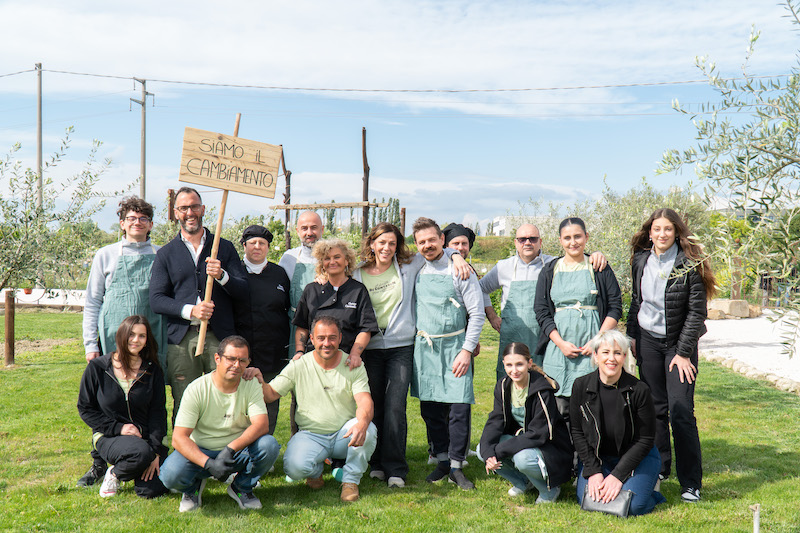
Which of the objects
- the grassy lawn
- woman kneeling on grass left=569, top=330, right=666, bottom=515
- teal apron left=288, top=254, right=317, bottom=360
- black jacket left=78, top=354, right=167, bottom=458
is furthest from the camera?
teal apron left=288, top=254, right=317, bottom=360

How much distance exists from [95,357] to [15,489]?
125 cm

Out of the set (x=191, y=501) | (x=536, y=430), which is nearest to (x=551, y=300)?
(x=536, y=430)

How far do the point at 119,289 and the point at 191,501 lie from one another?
1856 millimetres

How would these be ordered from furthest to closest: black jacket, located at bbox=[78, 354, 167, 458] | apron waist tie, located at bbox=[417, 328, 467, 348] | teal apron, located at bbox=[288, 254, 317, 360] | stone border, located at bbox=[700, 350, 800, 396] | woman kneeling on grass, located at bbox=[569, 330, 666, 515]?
Answer: stone border, located at bbox=[700, 350, 800, 396]
teal apron, located at bbox=[288, 254, 317, 360]
apron waist tie, located at bbox=[417, 328, 467, 348]
black jacket, located at bbox=[78, 354, 167, 458]
woman kneeling on grass, located at bbox=[569, 330, 666, 515]

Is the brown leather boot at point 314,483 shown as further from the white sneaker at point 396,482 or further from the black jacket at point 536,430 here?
the black jacket at point 536,430

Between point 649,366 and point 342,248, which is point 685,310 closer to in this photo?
point 649,366

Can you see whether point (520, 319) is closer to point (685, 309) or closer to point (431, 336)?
point (431, 336)

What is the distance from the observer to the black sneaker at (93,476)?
5.18 metres

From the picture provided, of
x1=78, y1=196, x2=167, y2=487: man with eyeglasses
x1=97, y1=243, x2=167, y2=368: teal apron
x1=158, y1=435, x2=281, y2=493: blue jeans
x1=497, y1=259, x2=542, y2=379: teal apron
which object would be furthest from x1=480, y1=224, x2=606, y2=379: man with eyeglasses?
x1=78, y1=196, x2=167, y2=487: man with eyeglasses

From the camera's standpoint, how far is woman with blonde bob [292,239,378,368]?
5172 mm

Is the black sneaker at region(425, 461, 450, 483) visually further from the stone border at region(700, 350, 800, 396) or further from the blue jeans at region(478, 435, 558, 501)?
the stone border at region(700, 350, 800, 396)

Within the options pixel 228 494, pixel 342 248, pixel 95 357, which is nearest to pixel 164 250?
pixel 95 357

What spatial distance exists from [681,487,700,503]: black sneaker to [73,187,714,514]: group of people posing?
0.01 meters

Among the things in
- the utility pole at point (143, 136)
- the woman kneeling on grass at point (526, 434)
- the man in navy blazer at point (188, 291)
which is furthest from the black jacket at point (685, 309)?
the utility pole at point (143, 136)
